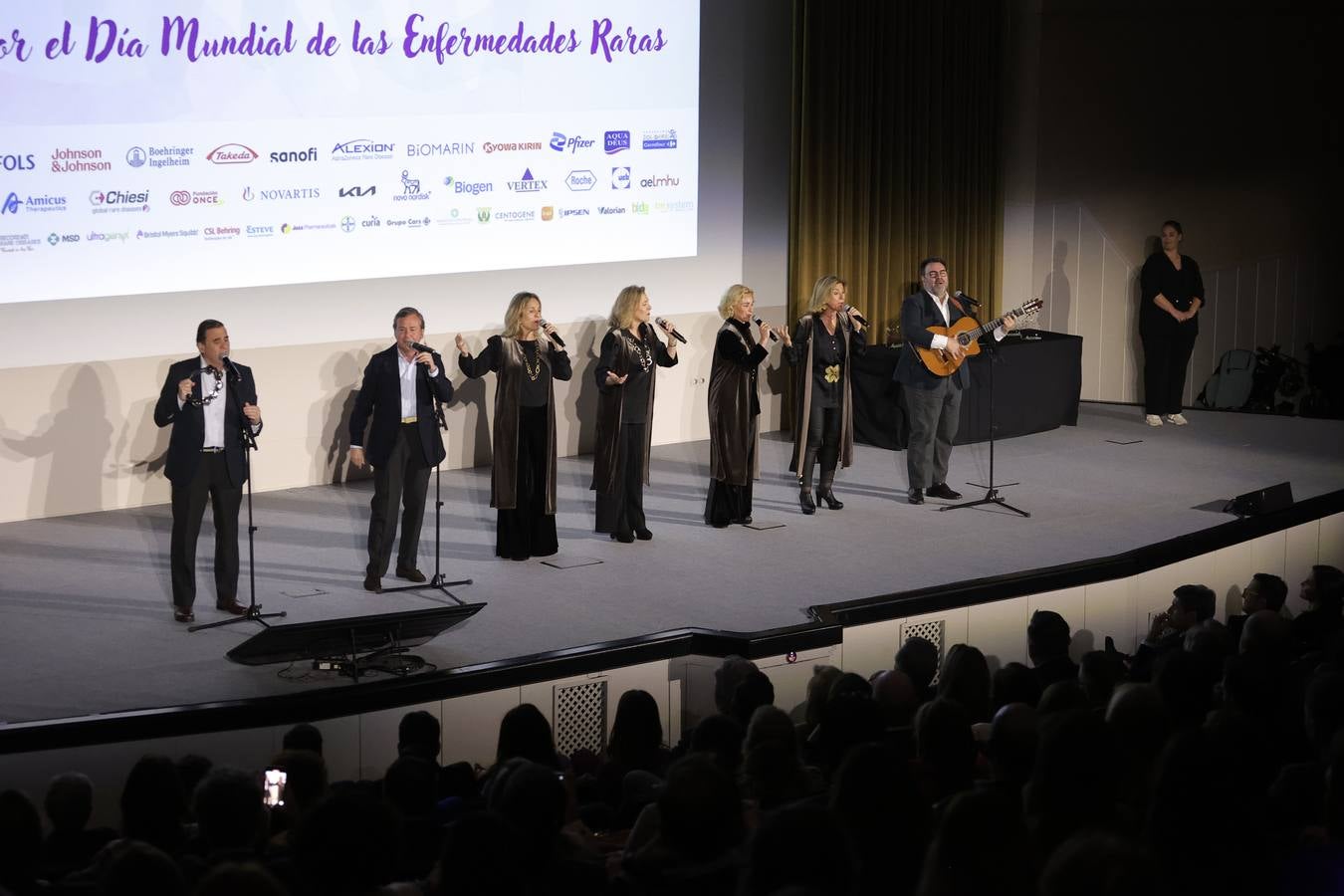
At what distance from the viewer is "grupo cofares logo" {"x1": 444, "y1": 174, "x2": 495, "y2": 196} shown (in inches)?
384

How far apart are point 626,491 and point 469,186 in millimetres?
2248

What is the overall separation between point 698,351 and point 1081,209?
142 inches

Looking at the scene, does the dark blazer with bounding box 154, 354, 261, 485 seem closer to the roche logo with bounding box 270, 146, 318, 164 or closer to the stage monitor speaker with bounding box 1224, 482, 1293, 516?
the roche logo with bounding box 270, 146, 318, 164

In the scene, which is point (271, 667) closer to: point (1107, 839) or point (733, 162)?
point (1107, 839)

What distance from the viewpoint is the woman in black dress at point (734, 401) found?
29.1ft

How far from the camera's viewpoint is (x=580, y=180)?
10.3 meters

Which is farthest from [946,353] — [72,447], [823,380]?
[72,447]

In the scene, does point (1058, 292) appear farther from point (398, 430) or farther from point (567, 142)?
point (398, 430)

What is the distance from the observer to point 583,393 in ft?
35.5

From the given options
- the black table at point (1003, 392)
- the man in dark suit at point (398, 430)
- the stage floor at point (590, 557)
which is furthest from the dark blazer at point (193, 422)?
the black table at point (1003, 392)

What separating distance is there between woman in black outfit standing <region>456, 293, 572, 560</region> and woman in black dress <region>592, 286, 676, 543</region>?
356mm

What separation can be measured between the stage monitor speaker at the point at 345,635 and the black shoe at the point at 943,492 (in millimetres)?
3863

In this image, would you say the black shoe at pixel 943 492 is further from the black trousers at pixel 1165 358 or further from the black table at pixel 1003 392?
the black trousers at pixel 1165 358

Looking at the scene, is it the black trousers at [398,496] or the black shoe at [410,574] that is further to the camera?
the black shoe at [410,574]
